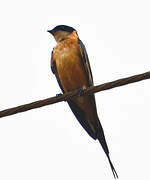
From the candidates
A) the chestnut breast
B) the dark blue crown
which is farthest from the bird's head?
the chestnut breast

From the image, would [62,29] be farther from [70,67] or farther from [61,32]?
[70,67]

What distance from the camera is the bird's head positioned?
862 centimetres

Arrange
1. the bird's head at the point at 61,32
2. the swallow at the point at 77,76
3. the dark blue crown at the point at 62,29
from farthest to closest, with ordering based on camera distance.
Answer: the dark blue crown at the point at 62,29, the bird's head at the point at 61,32, the swallow at the point at 77,76

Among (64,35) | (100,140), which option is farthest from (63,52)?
(100,140)

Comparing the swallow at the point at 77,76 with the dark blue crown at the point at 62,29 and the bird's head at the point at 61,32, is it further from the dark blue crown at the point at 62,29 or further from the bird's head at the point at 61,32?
the dark blue crown at the point at 62,29

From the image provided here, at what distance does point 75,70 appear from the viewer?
7.87m

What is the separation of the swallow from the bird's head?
0.27 meters

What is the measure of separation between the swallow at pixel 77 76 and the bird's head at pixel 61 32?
0.27m

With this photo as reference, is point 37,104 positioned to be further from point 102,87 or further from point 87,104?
point 87,104

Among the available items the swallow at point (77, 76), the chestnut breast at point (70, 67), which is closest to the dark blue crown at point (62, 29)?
the swallow at point (77, 76)

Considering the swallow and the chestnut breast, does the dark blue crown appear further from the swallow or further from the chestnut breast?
the chestnut breast

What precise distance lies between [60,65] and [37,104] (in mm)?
2667

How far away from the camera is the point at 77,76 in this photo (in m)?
7.88

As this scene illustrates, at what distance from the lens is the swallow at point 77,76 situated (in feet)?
25.8
